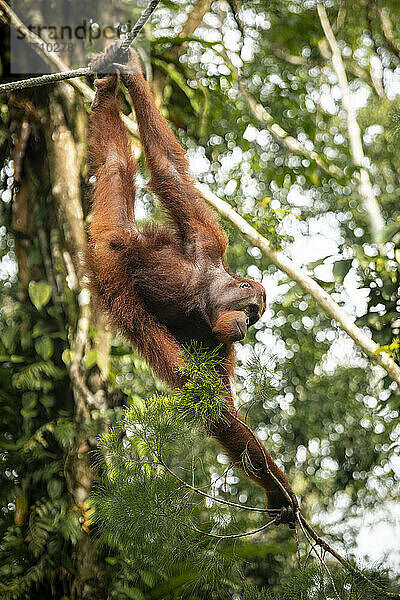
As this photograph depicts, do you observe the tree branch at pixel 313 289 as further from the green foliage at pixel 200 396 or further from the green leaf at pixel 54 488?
the green leaf at pixel 54 488

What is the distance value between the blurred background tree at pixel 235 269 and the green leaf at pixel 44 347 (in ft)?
0.04

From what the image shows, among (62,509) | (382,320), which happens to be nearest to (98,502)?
(62,509)

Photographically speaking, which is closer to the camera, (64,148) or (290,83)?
(64,148)

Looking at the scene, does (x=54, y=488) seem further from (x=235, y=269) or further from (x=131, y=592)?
(x=235, y=269)

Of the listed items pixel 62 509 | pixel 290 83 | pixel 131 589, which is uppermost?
pixel 290 83

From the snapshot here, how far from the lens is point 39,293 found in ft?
14.5

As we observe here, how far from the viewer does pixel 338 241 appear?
20.8 feet

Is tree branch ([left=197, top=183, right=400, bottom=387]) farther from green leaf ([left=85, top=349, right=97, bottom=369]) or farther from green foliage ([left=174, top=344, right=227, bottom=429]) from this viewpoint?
green foliage ([left=174, top=344, right=227, bottom=429])

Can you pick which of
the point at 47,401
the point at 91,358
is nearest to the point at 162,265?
the point at 91,358

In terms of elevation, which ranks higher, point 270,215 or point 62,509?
point 270,215

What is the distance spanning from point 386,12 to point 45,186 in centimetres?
457

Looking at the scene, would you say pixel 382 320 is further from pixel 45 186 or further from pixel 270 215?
pixel 45 186

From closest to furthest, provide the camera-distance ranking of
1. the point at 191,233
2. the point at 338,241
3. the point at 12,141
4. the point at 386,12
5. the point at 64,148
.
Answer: the point at 191,233 < the point at 64,148 < the point at 12,141 < the point at 338,241 < the point at 386,12

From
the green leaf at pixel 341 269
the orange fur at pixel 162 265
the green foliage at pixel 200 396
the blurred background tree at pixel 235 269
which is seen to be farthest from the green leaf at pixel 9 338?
the green foliage at pixel 200 396
